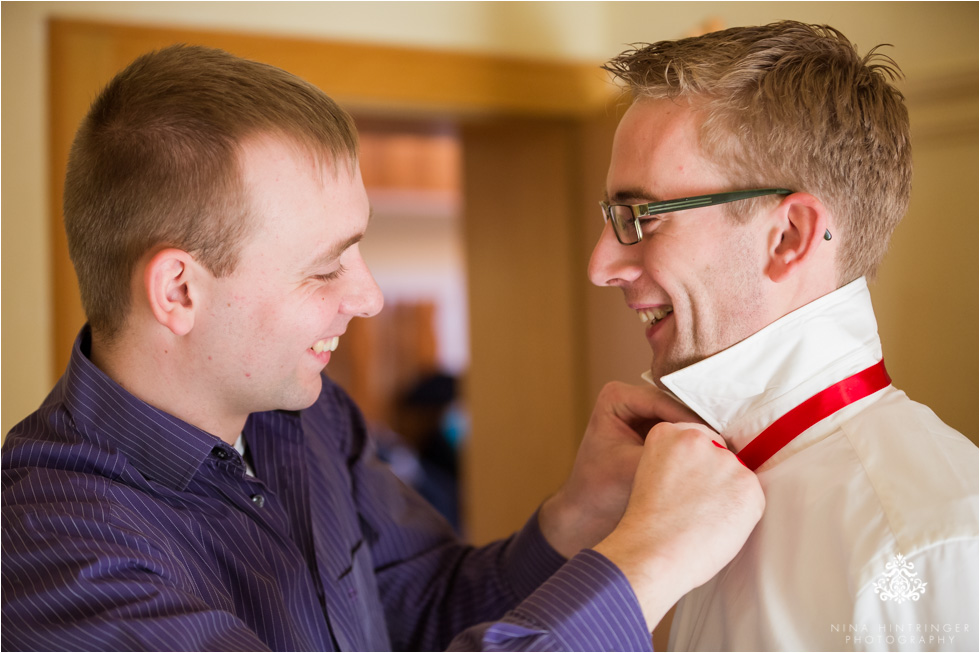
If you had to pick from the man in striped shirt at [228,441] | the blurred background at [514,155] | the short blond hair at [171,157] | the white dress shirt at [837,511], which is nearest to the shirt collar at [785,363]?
the white dress shirt at [837,511]

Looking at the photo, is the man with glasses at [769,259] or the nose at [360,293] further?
the nose at [360,293]

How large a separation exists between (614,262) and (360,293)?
0.38m

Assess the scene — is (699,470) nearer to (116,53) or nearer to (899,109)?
(899,109)

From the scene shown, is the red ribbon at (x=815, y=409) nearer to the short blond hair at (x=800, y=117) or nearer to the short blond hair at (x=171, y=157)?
the short blond hair at (x=800, y=117)

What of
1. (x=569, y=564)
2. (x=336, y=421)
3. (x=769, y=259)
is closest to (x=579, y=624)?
(x=569, y=564)

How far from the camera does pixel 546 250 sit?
9.89 feet

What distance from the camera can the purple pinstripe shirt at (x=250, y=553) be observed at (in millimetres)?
904

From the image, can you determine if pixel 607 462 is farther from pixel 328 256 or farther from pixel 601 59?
pixel 601 59

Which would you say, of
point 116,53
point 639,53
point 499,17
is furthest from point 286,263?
point 499,17

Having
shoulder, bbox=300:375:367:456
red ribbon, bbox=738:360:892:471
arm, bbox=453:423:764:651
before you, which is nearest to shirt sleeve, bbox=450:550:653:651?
arm, bbox=453:423:764:651

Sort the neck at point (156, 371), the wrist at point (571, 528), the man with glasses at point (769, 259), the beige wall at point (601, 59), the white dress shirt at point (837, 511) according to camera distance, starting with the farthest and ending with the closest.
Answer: the beige wall at point (601, 59)
the wrist at point (571, 528)
the neck at point (156, 371)
the man with glasses at point (769, 259)
the white dress shirt at point (837, 511)

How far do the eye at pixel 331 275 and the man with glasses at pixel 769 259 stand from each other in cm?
41

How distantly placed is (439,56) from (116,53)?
0.95 meters

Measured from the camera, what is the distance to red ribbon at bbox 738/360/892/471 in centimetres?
108
